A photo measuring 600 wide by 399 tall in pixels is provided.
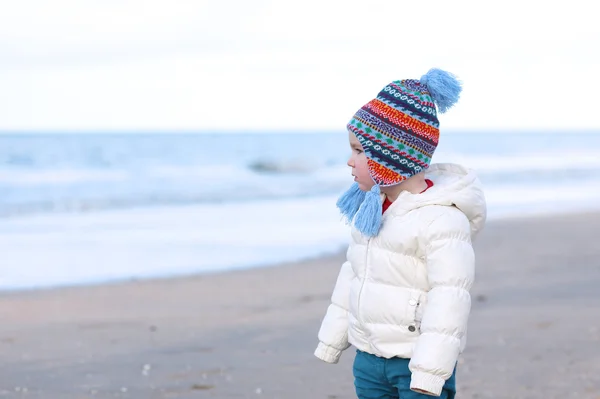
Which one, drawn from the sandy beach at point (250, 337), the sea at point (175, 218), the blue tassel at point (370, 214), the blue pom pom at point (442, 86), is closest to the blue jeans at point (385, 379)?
the blue tassel at point (370, 214)

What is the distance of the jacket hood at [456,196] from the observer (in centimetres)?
263

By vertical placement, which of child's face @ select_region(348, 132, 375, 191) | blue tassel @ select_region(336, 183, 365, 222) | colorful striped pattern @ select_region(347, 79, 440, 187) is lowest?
blue tassel @ select_region(336, 183, 365, 222)

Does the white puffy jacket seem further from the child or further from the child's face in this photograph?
the child's face

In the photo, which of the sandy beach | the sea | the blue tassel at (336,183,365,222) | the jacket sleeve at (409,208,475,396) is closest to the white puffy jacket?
the jacket sleeve at (409,208,475,396)

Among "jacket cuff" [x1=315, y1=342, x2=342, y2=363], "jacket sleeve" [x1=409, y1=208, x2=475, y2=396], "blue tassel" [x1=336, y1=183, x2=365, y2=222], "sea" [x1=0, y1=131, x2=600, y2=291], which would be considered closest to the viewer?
"jacket sleeve" [x1=409, y1=208, x2=475, y2=396]

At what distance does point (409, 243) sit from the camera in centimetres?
262

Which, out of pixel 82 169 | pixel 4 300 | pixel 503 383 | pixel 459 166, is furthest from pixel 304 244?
pixel 82 169

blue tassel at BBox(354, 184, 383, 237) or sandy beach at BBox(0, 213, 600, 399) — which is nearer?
blue tassel at BBox(354, 184, 383, 237)

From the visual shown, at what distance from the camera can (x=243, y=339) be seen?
5.60 meters

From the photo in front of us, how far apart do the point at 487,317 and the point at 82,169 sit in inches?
1047

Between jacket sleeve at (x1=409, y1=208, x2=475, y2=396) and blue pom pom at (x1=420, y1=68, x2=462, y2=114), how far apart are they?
381 millimetres

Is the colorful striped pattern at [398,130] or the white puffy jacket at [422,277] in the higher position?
the colorful striped pattern at [398,130]

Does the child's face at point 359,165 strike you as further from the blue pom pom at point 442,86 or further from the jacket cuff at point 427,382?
the jacket cuff at point 427,382

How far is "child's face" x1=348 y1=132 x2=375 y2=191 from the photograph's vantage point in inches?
108
